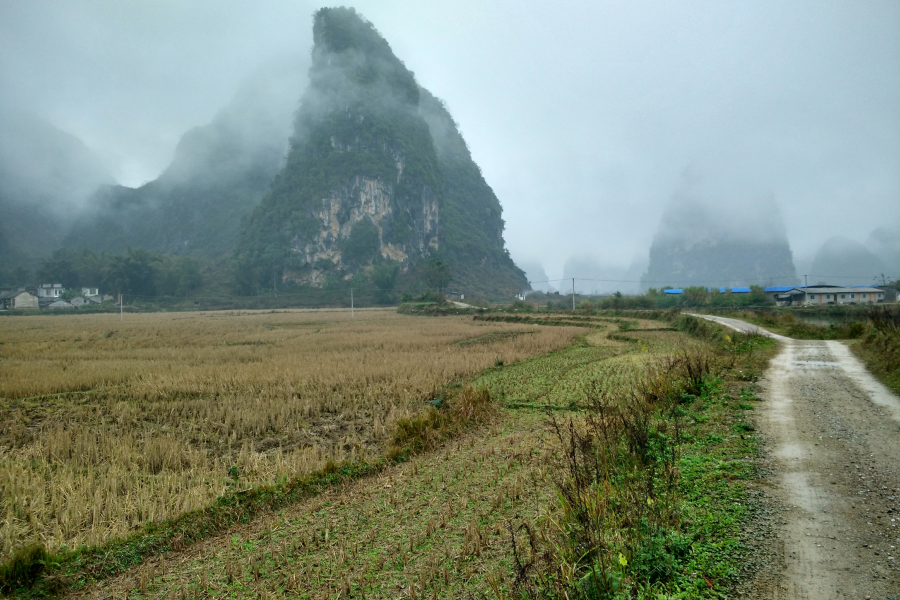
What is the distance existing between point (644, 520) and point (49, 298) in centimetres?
8516

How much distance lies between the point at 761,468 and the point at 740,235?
17191 centimetres

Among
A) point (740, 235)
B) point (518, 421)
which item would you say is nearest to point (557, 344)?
point (518, 421)

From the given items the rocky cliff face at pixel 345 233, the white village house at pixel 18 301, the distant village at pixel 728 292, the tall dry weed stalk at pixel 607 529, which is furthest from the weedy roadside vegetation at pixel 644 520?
the rocky cliff face at pixel 345 233

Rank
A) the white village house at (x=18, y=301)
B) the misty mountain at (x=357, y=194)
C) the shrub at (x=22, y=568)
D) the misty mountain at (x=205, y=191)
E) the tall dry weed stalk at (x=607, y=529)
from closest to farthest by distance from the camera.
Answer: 1. the tall dry weed stalk at (x=607, y=529)
2. the shrub at (x=22, y=568)
3. the white village house at (x=18, y=301)
4. the misty mountain at (x=357, y=194)
5. the misty mountain at (x=205, y=191)

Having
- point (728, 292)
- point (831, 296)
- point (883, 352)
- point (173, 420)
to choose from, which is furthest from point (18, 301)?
point (831, 296)

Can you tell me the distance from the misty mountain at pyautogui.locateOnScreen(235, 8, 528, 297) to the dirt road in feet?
Result: 255

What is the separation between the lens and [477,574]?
128 inches

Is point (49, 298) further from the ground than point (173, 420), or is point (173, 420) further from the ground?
point (49, 298)

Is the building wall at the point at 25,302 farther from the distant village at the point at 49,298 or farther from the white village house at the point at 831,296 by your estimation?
the white village house at the point at 831,296

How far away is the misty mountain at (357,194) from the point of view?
305 feet

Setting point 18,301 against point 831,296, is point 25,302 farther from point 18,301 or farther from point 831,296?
point 831,296

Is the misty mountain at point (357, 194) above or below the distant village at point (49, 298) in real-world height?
above

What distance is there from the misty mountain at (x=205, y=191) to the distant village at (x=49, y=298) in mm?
45122

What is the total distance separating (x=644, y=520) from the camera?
318 centimetres
